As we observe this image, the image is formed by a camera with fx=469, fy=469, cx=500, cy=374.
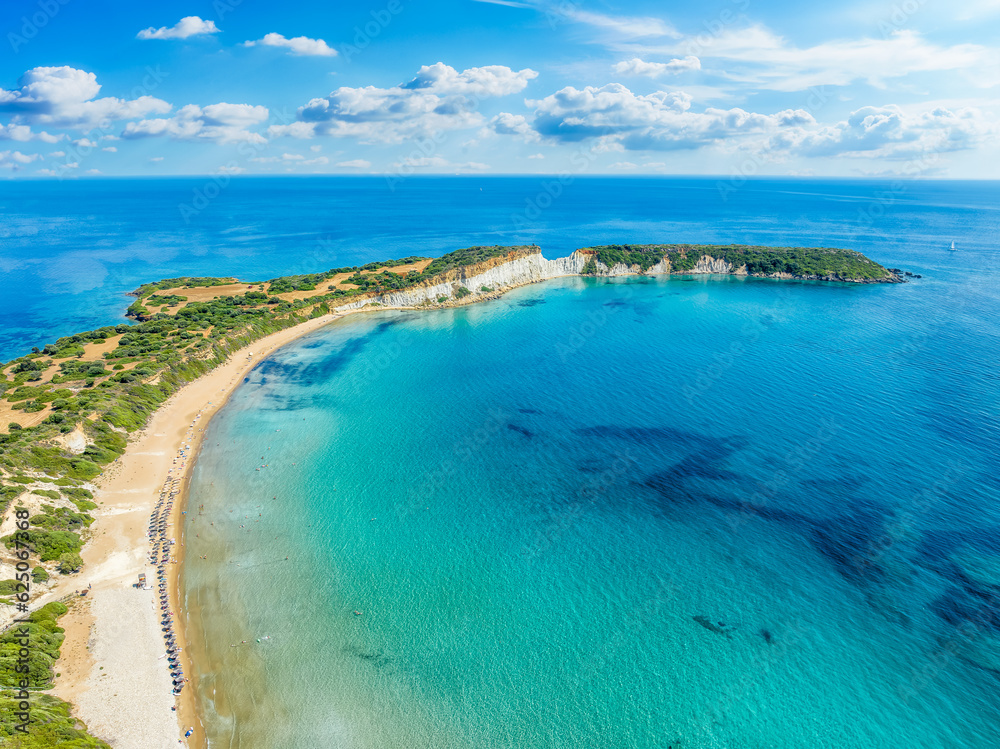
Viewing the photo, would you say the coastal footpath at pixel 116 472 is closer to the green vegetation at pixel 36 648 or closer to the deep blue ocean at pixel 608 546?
the green vegetation at pixel 36 648

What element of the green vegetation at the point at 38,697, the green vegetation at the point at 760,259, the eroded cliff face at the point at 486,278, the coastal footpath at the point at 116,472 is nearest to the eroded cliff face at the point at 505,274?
the eroded cliff face at the point at 486,278

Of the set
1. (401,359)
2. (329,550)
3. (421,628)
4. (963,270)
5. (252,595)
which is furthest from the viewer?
(963,270)

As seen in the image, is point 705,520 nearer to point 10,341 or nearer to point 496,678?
point 496,678

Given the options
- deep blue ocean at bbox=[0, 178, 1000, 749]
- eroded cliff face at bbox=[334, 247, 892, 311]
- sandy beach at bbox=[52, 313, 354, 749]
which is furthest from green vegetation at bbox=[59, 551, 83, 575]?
eroded cliff face at bbox=[334, 247, 892, 311]

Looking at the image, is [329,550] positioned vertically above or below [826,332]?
below

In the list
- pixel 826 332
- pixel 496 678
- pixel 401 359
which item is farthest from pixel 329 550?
pixel 826 332

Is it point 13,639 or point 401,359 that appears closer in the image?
point 13,639

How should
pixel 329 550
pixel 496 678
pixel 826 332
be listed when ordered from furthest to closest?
pixel 826 332, pixel 329 550, pixel 496 678
